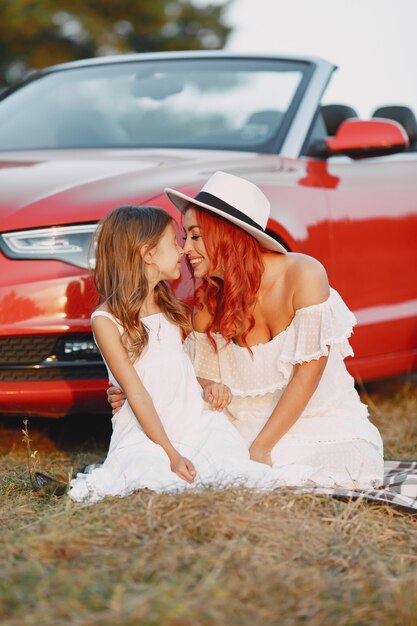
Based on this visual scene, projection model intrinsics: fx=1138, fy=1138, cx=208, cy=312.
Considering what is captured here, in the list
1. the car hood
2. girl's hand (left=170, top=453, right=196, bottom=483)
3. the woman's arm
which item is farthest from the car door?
girl's hand (left=170, top=453, right=196, bottom=483)

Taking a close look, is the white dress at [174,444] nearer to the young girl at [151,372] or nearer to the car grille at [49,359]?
the young girl at [151,372]

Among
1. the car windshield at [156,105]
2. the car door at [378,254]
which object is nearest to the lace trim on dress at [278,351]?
the car door at [378,254]

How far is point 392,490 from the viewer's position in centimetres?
378

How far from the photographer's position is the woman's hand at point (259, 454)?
3.69m

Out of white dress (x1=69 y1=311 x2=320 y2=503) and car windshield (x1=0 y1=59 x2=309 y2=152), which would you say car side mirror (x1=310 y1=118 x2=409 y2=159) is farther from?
white dress (x1=69 y1=311 x2=320 y2=503)

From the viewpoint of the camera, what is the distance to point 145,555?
255 cm

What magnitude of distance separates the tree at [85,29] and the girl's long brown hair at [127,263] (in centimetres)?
2057

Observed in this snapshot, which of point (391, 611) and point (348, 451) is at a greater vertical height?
point (391, 611)

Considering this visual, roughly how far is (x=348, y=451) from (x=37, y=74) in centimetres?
318

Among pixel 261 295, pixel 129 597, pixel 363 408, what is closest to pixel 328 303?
pixel 261 295

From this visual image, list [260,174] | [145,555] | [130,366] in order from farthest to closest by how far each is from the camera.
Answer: [260,174] < [130,366] < [145,555]

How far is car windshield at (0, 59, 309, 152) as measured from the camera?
17.2 ft

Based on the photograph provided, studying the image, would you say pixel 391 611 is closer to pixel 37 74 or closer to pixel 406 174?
pixel 406 174

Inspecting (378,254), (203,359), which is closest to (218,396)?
(203,359)
